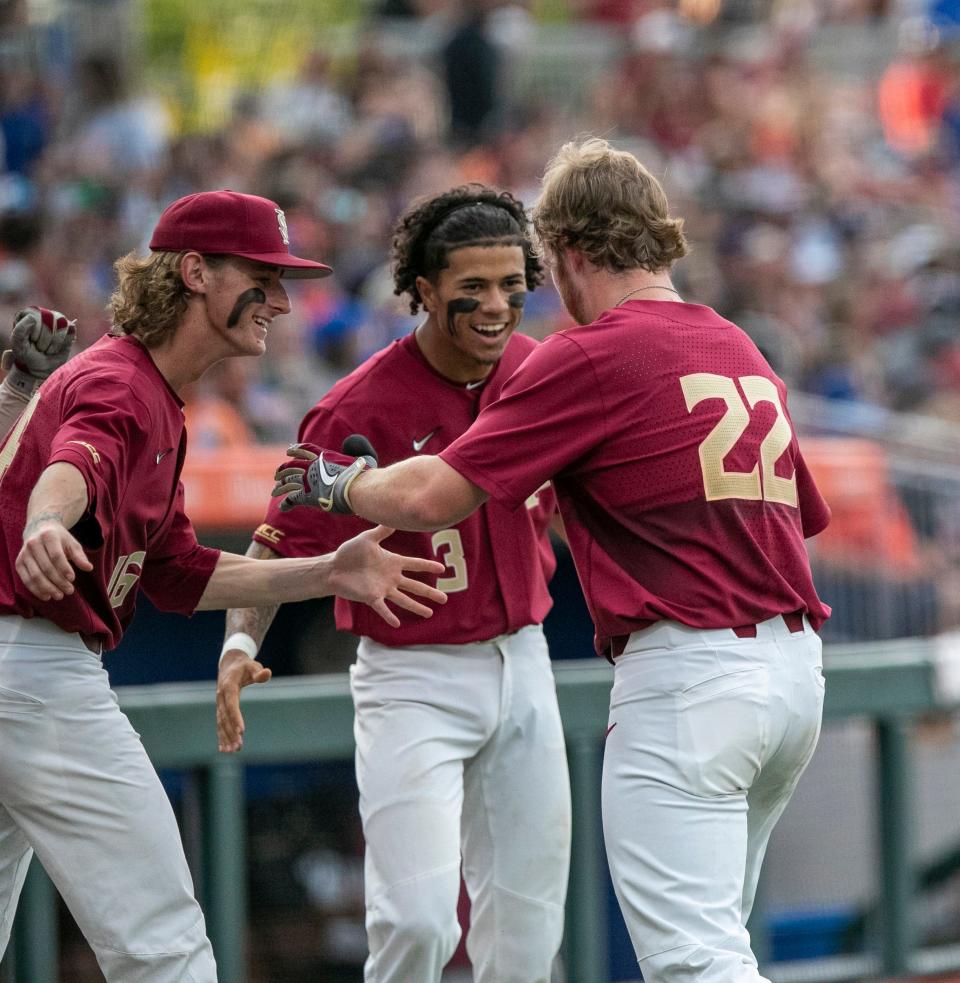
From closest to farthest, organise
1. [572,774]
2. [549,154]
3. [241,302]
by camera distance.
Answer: [241,302], [572,774], [549,154]

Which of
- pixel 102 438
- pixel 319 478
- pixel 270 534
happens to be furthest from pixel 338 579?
pixel 102 438

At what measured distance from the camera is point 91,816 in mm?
3670

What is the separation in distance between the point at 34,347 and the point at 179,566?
65cm

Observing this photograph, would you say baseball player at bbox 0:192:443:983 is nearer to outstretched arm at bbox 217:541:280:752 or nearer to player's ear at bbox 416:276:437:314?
outstretched arm at bbox 217:541:280:752

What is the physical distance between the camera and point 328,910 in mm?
5777

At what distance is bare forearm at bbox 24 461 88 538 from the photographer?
10.9 feet

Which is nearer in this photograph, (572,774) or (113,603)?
(113,603)

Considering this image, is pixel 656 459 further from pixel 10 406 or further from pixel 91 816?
pixel 10 406

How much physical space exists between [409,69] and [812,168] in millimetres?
3230

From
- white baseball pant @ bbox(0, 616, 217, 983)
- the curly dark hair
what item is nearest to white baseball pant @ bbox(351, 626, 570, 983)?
white baseball pant @ bbox(0, 616, 217, 983)

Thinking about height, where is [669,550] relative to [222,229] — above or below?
below

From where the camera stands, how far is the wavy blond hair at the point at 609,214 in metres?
3.74

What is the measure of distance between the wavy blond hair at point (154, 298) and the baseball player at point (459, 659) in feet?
2.17

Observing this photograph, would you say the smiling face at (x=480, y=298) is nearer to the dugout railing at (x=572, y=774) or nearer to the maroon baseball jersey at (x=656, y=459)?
the maroon baseball jersey at (x=656, y=459)
